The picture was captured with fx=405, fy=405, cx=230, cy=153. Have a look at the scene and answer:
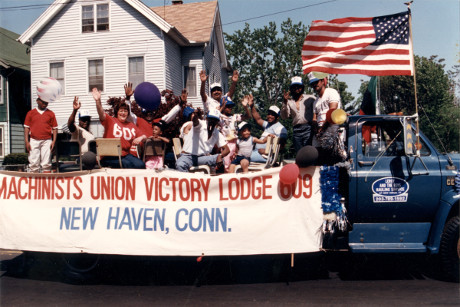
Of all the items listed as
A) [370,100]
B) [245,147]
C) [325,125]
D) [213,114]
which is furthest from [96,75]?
[325,125]

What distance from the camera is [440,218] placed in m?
4.89

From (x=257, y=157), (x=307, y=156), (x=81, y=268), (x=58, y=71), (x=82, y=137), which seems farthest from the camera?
(x=58, y=71)

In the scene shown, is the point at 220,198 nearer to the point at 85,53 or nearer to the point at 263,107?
the point at 85,53

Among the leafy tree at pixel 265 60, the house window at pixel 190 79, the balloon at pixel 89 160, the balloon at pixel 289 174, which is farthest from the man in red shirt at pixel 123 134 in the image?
the leafy tree at pixel 265 60

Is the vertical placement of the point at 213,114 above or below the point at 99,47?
below

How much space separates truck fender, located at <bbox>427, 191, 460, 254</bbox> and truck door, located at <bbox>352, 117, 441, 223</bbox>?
0.25 feet

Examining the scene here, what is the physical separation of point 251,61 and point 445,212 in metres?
42.5

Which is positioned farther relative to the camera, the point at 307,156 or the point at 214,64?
the point at 214,64

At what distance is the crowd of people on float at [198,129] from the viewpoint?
5.84 metres

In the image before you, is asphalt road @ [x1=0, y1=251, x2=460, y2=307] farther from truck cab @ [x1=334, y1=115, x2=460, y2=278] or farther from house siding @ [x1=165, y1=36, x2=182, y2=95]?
house siding @ [x1=165, y1=36, x2=182, y2=95]

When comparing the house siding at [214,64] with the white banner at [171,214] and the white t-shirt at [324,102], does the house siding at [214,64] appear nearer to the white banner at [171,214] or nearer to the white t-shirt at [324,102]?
the white t-shirt at [324,102]

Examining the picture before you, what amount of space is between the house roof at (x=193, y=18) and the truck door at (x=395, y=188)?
59.3 feet

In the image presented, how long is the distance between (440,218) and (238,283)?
8.54 ft

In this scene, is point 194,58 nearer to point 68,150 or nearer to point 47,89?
point 68,150
